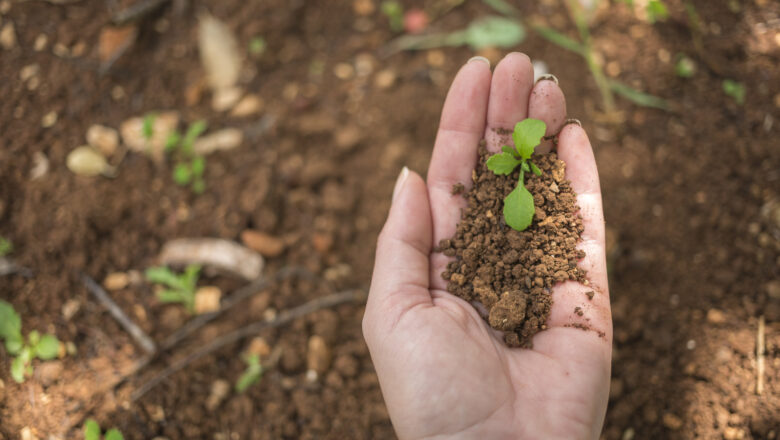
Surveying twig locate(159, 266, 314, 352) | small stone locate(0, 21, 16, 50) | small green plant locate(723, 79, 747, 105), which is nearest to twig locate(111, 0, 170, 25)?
small stone locate(0, 21, 16, 50)

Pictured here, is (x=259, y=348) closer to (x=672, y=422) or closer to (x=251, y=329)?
(x=251, y=329)

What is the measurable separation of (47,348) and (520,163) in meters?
2.06

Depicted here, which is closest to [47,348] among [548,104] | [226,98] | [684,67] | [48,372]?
[48,372]

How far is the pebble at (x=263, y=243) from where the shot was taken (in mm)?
2539

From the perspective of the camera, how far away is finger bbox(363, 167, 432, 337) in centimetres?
173

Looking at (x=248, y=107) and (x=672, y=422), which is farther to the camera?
(x=248, y=107)

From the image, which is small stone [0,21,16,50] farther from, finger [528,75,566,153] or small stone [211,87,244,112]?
finger [528,75,566,153]

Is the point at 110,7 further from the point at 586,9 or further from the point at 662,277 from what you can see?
the point at 662,277

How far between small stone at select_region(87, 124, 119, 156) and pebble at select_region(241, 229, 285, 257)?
37.1 inches

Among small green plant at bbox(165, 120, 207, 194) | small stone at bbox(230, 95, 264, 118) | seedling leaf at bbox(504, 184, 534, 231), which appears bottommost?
small green plant at bbox(165, 120, 207, 194)

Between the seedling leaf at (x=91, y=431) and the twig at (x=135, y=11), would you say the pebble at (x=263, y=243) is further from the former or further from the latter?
the twig at (x=135, y=11)

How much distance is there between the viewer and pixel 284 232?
2648mm

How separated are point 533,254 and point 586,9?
74.8 inches

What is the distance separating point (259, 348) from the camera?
89.7 inches
